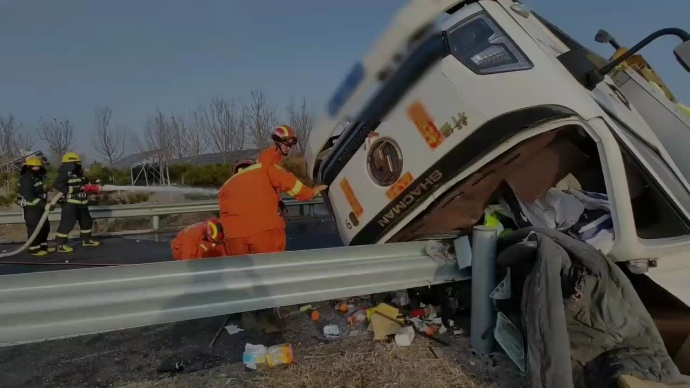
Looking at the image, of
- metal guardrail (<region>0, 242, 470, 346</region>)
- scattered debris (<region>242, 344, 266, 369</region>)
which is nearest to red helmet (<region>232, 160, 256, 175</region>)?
metal guardrail (<region>0, 242, 470, 346</region>)

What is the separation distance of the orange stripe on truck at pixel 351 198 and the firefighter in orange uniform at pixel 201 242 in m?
1.12

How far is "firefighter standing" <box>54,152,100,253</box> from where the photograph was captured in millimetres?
7684

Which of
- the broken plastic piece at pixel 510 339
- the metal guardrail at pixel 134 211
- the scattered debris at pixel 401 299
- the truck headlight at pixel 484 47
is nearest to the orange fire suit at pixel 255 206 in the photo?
the scattered debris at pixel 401 299

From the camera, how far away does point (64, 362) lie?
2.72m

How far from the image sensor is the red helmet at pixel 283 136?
3879 millimetres

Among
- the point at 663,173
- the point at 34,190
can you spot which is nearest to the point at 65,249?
the point at 34,190

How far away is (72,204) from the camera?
25.8 ft

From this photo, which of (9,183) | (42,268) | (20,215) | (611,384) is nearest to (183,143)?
(9,183)

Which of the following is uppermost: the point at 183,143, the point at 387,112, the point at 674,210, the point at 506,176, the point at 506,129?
the point at 183,143

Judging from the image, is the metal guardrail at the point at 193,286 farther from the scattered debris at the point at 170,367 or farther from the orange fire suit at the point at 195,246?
the orange fire suit at the point at 195,246

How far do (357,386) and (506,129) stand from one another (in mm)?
1491

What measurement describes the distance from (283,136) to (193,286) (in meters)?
1.91

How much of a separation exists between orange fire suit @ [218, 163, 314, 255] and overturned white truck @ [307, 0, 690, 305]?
0.62 metres

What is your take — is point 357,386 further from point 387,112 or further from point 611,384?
point 387,112
